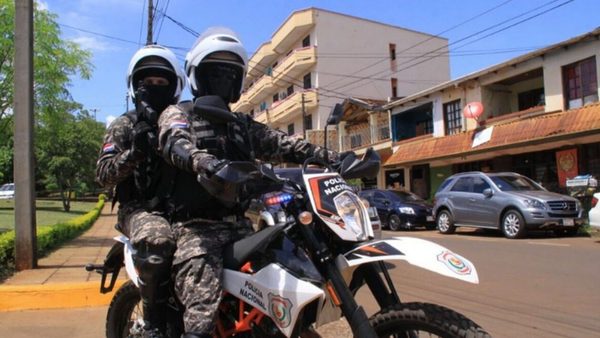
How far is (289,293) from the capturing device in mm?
2465

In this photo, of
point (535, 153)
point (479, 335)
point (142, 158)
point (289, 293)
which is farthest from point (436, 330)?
point (535, 153)

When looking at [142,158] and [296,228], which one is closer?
[296,228]

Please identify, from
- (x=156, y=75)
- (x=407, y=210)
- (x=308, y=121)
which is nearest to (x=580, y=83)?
(x=407, y=210)

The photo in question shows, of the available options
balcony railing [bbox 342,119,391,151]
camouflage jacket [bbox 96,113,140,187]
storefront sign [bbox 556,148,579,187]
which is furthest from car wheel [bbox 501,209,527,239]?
balcony railing [bbox 342,119,391,151]

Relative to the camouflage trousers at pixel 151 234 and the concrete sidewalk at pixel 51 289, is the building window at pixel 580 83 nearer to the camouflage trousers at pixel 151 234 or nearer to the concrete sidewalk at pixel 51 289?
the concrete sidewalk at pixel 51 289

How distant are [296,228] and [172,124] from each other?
2.78ft

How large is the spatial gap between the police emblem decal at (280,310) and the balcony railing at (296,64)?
40095 mm

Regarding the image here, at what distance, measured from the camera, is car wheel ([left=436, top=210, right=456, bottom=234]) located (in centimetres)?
1622

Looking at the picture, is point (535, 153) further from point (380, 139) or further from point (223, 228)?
point (223, 228)

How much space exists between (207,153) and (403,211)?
1622cm

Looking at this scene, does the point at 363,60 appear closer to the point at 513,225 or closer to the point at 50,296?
the point at 513,225

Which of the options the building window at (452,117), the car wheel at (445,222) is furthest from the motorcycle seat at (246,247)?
the building window at (452,117)

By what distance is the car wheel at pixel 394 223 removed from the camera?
60.5 feet

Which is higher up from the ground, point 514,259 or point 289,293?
point 289,293
